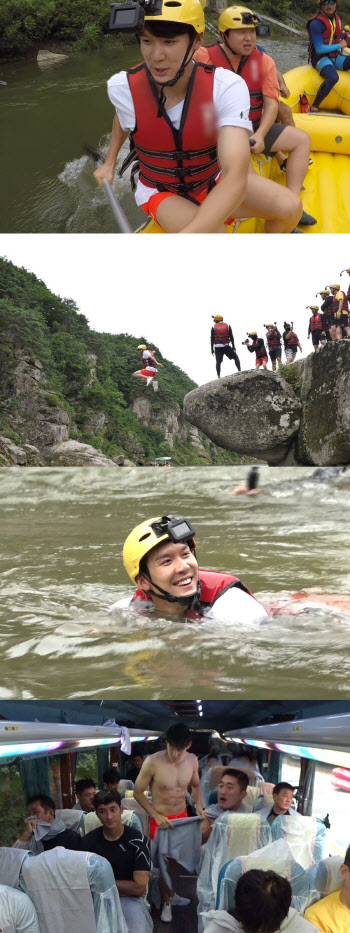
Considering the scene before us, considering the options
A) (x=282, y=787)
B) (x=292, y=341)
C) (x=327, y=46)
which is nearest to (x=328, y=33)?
(x=327, y=46)

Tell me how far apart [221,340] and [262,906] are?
188 cm

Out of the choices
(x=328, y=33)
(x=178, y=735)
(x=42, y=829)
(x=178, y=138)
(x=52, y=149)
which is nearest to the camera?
(x=178, y=735)

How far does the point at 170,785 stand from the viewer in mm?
2207

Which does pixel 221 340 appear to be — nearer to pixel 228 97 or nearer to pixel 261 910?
pixel 228 97

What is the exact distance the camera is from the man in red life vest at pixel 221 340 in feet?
9.58

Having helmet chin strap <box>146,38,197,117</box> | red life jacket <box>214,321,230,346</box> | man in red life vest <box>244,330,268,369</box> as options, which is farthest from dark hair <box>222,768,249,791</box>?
helmet chin strap <box>146,38,197,117</box>

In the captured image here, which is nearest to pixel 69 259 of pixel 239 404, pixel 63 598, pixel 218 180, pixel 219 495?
pixel 218 180

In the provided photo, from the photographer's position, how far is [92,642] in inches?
82.2

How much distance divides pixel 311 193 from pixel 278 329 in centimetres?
57

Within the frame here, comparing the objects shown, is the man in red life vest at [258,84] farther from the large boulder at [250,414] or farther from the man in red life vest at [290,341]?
the large boulder at [250,414]

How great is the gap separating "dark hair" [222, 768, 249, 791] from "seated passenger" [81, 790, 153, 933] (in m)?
0.34

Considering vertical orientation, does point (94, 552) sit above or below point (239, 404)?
below

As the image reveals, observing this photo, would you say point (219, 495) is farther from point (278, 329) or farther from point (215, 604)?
point (215, 604)

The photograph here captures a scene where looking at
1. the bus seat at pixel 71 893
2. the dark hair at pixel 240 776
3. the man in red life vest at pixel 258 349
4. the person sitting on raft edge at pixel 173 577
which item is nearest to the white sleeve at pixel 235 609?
the person sitting on raft edge at pixel 173 577
